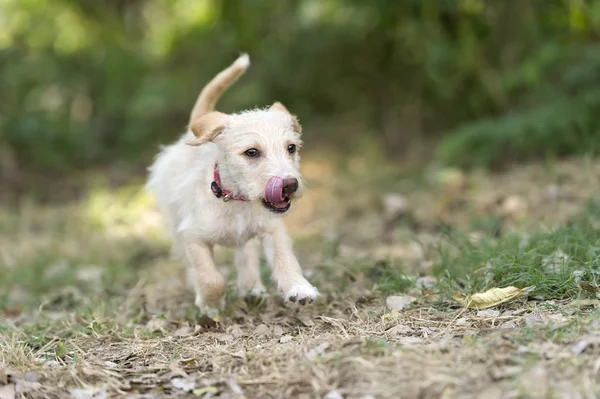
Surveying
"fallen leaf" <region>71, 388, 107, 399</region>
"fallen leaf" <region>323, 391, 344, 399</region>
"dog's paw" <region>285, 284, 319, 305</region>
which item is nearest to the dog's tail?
"dog's paw" <region>285, 284, 319, 305</region>

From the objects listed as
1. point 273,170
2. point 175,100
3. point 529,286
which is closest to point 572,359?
point 529,286

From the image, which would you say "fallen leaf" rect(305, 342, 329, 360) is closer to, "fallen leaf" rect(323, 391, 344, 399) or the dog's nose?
"fallen leaf" rect(323, 391, 344, 399)

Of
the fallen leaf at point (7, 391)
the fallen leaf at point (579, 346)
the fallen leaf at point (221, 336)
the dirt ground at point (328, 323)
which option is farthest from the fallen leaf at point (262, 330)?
the fallen leaf at point (579, 346)

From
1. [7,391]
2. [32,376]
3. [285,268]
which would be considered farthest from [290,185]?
[7,391]

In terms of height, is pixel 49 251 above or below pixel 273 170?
above

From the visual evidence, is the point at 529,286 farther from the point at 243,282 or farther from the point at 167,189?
the point at 167,189

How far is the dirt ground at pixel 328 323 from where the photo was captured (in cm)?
272

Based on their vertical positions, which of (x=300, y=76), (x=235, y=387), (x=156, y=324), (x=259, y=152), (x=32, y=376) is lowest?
(x=235, y=387)

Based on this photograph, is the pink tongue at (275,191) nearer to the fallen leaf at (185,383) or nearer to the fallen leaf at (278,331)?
the fallen leaf at (278,331)

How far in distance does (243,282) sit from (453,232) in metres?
1.52

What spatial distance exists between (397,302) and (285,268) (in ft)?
Result: 2.03

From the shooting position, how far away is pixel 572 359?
8.70ft

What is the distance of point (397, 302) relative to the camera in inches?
149

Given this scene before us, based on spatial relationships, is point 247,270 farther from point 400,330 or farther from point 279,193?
point 400,330
